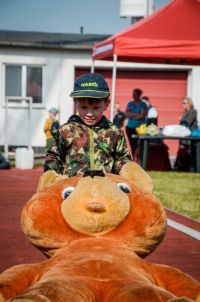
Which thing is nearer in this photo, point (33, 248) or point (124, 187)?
point (124, 187)

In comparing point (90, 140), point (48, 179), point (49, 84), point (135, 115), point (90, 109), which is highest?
point (90, 109)

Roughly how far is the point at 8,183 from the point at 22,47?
14.3 metres

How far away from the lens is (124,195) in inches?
210

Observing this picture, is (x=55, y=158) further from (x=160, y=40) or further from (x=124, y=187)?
(x=160, y=40)

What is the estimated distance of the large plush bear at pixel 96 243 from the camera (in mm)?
4613

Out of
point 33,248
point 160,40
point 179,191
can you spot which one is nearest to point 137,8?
point 160,40

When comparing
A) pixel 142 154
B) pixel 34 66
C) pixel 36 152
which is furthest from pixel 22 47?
pixel 142 154

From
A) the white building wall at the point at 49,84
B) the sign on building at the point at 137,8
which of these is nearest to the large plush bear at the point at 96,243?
the sign on building at the point at 137,8

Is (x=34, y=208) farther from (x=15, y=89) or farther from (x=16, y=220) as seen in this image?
(x=15, y=89)

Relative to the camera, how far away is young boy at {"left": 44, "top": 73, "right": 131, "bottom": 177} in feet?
20.3

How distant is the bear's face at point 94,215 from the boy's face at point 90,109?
86cm

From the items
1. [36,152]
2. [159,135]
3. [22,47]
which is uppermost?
[22,47]

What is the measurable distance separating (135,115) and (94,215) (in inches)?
664

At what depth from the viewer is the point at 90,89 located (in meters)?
6.20
